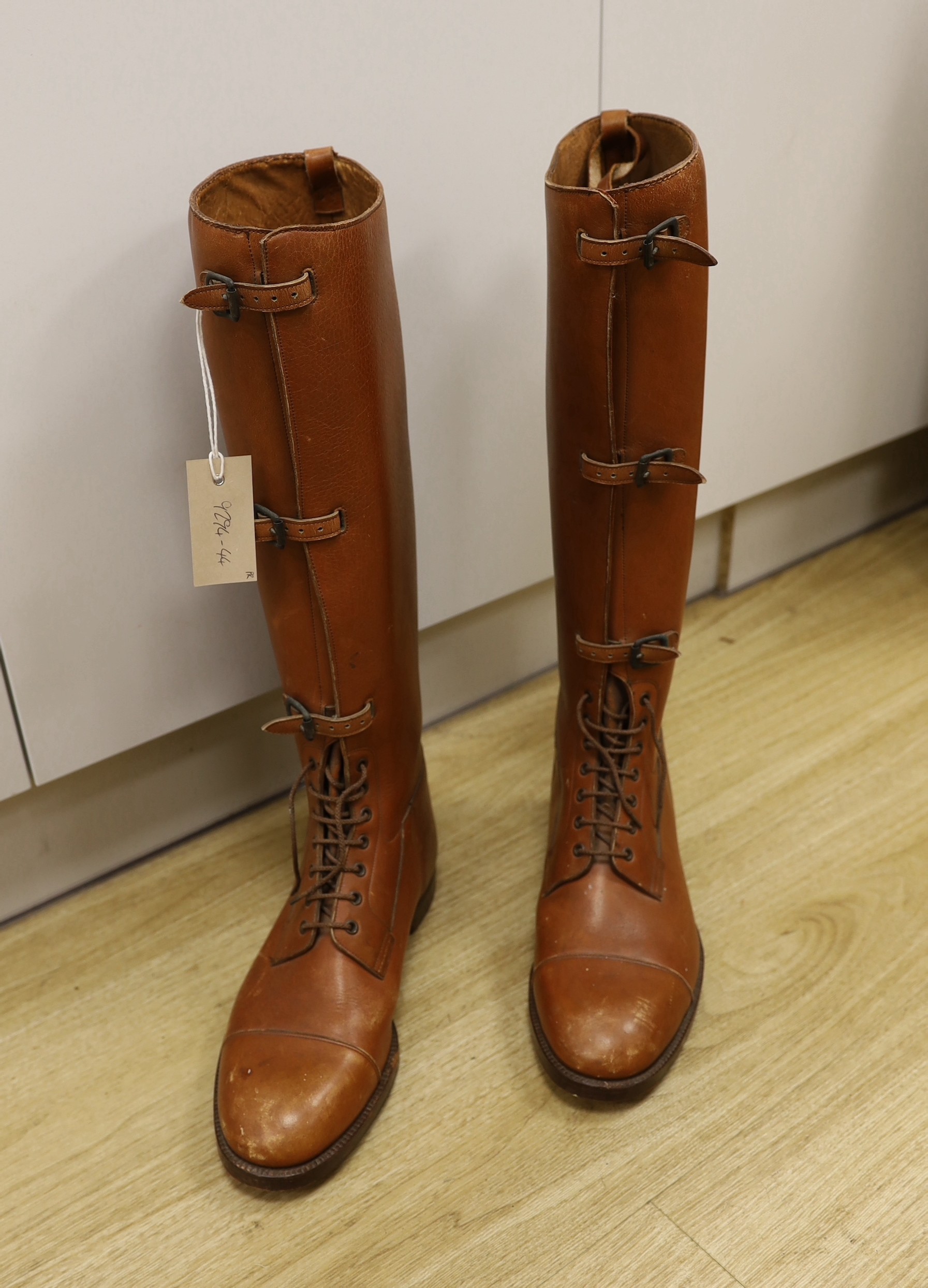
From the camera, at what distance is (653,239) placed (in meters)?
0.70

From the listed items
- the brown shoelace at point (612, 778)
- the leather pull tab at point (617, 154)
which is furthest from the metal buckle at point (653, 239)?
the brown shoelace at point (612, 778)

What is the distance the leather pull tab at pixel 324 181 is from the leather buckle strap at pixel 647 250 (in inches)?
7.1

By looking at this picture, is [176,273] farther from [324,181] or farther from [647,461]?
[647,461]

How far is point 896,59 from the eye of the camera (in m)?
1.15

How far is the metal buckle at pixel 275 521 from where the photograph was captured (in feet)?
2.41

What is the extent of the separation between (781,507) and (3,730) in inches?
37.3

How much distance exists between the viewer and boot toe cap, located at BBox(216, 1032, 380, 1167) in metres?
0.71

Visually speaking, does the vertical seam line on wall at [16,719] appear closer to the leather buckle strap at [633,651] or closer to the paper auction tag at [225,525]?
the paper auction tag at [225,525]

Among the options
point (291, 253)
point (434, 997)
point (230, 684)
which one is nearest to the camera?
point (291, 253)

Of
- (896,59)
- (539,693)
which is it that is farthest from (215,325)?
(896,59)

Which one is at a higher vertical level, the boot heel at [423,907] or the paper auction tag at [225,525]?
the paper auction tag at [225,525]

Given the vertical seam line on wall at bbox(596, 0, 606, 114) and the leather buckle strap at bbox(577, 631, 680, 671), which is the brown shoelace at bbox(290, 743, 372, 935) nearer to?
the leather buckle strap at bbox(577, 631, 680, 671)

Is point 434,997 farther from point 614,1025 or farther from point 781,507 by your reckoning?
point 781,507

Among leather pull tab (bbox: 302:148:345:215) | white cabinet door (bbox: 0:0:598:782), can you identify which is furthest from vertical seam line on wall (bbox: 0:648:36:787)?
leather pull tab (bbox: 302:148:345:215)
